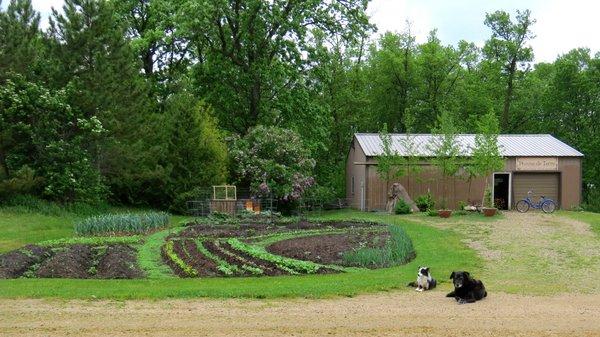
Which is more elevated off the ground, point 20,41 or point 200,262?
point 20,41

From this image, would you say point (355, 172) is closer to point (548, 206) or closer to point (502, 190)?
point (502, 190)

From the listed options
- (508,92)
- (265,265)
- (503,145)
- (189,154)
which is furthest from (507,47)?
(265,265)

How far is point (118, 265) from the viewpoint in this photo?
1402 centimetres

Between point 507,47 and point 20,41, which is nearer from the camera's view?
point 20,41

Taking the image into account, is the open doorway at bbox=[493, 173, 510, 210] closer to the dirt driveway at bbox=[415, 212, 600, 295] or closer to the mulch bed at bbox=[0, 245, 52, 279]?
the dirt driveway at bbox=[415, 212, 600, 295]

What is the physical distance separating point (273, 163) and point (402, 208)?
7359 millimetres

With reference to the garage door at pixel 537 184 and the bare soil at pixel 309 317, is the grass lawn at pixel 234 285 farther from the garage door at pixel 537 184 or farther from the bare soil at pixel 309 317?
the garage door at pixel 537 184

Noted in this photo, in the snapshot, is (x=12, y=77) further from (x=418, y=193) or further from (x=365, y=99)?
(x=365, y=99)

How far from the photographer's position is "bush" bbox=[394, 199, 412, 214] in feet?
99.9

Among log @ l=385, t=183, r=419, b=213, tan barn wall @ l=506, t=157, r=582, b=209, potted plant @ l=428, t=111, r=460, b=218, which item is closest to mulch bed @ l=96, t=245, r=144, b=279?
log @ l=385, t=183, r=419, b=213

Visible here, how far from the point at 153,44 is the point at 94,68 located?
14.0 m

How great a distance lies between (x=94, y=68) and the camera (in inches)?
1069

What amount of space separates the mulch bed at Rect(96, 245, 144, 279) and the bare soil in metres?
2.83

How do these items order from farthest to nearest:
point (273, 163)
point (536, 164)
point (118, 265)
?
point (536, 164) → point (273, 163) → point (118, 265)
